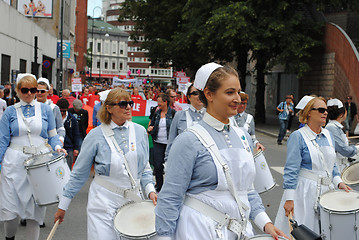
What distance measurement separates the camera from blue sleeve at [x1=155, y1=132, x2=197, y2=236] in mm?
3053

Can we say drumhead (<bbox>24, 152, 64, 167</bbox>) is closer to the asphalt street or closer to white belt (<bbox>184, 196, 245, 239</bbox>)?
the asphalt street

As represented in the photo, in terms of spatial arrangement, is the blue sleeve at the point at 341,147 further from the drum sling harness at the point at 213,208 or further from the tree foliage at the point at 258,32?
the tree foliage at the point at 258,32

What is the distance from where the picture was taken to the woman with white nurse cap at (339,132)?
688 centimetres

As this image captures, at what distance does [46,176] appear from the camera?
5.79 metres

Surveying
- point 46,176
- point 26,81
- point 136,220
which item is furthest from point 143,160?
point 26,81

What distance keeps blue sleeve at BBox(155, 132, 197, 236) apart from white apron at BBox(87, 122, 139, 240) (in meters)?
1.43

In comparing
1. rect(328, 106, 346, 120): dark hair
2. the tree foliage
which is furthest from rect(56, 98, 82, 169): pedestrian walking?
the tree foliage

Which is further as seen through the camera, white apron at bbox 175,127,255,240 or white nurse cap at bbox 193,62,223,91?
white nurse cap at bbox 193,62,223,91

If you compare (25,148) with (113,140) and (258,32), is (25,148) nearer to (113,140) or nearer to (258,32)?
(113,140)

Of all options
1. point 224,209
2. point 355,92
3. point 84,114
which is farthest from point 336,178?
point 355,92

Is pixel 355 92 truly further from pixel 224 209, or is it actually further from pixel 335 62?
pixel 224 209

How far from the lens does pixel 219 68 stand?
318cm

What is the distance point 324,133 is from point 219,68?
2715 millimetres

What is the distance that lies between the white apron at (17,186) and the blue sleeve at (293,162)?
2659 millimetres
